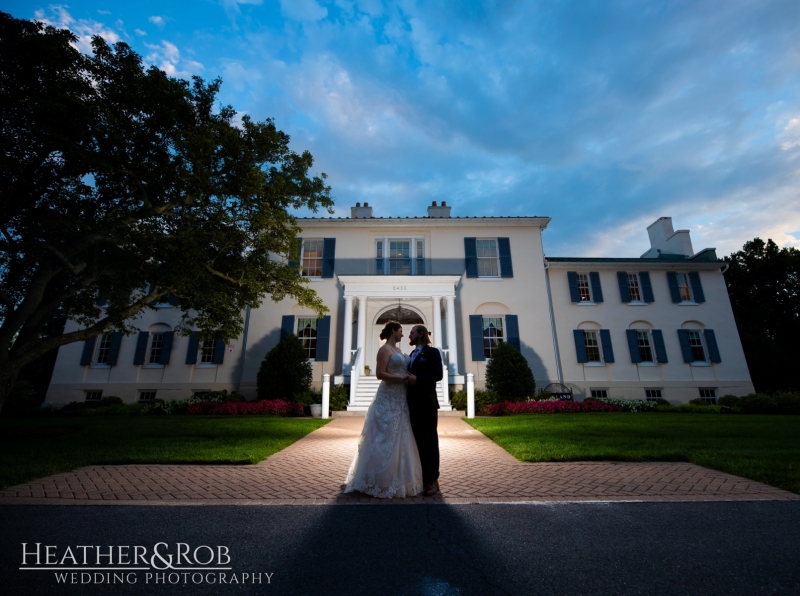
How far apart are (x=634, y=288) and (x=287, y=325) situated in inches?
693

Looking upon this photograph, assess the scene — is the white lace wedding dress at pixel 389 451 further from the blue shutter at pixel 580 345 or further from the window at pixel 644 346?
the window at pixel 644 346

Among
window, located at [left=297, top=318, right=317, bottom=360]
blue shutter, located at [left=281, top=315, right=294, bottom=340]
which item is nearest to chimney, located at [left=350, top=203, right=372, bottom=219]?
window, located at [left=297, top=318, right=317, bottom=360]

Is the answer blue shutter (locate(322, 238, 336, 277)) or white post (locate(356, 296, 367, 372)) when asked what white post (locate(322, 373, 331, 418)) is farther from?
blue shutter (locate(322, 238, 336, 277))

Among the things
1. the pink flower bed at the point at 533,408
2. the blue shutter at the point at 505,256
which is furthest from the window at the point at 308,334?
the blue shutter at the point at 505,256

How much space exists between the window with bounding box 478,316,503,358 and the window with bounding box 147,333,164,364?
1543cm

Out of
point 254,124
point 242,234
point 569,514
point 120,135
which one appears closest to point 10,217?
point 120,135

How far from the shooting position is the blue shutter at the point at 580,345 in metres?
18.2

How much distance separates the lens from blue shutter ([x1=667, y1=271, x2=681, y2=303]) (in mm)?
19422

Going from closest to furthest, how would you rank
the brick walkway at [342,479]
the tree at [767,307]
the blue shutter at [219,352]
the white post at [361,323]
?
the brick walkway at [342,479] → the white post at [361,323] → the blue shutter at [219,352] → the tree at [767,307]

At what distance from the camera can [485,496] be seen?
3.94 m

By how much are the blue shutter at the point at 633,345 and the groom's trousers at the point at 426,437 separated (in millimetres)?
17701

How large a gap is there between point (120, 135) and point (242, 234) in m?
3.20

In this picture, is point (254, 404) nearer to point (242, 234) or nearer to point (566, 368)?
point (242, 234)

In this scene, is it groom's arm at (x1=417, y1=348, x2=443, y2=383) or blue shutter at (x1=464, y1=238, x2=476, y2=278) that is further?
blue shutter at (x1=464, y1=238, x2=476, y2=278)
